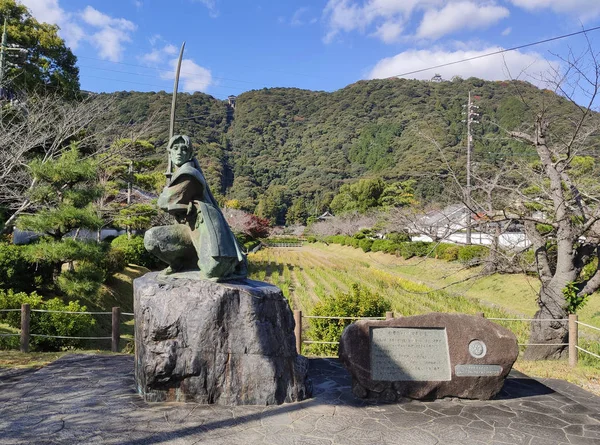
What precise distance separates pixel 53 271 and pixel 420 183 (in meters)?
43.6

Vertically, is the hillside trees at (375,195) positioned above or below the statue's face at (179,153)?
above

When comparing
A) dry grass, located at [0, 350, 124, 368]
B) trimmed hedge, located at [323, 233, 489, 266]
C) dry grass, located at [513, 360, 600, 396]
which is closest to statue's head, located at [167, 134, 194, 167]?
dry grass, located at [0, 350, 124, 368]

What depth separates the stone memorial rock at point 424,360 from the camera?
4637 mm

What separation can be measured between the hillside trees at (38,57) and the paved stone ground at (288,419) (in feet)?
55.3

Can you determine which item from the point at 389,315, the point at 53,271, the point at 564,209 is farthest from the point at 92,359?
the point at 564,209

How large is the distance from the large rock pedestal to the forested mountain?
44.4 metres

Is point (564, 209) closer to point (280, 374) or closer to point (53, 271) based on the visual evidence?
point (280, 374)

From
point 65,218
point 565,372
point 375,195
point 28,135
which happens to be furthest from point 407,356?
point 375,195

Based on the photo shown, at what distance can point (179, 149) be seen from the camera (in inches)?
194

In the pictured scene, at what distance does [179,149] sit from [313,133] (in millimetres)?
89635

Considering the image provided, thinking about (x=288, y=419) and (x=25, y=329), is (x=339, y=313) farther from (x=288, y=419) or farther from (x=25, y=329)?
(x=25, y=329)

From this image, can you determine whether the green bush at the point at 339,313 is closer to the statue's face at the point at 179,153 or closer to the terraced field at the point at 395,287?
the terraced field at the point at 395,287

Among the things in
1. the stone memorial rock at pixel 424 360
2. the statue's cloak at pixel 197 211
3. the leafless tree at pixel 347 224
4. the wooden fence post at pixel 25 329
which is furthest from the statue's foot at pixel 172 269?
the leafless tree at pixel 347 224

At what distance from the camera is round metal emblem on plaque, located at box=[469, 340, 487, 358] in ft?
15.4
